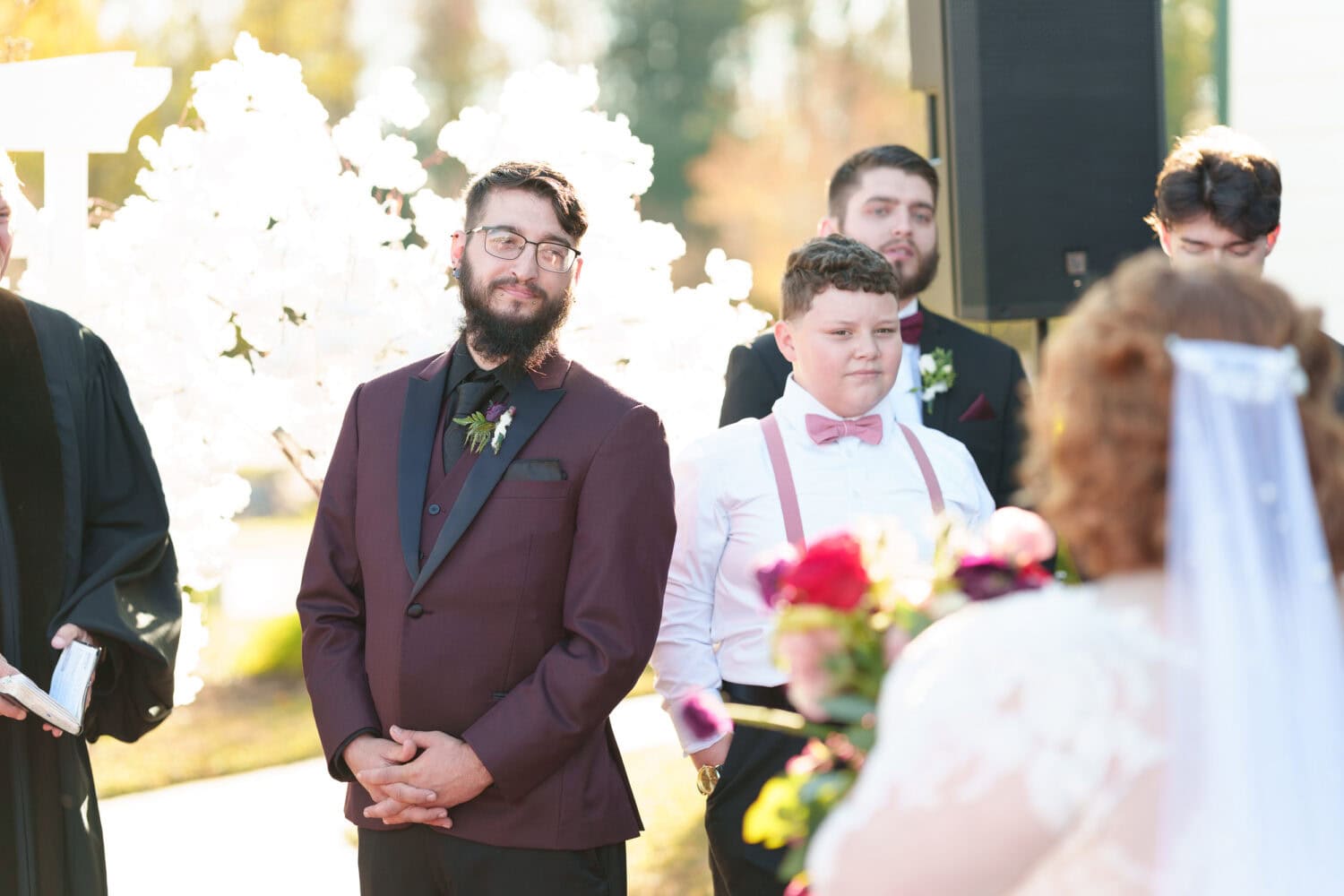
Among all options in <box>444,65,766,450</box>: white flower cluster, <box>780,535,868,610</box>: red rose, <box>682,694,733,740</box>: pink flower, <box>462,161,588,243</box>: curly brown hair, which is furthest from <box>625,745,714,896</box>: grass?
<box>780,535,868,610</box>: red rose

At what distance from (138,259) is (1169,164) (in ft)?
9.90

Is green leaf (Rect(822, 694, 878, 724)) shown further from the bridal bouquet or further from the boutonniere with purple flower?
the boutonniere with purple flower

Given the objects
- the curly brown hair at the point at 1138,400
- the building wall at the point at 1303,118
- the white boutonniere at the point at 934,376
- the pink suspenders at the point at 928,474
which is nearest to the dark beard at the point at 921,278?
the white boutonniere at the point at 934,376

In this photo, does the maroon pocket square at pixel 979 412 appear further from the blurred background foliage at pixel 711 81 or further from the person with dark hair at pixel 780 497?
the blurred background foliage at pixel 711 81

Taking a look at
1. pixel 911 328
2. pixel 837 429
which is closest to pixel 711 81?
pixel 911 328

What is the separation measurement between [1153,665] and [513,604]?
62.0 inches

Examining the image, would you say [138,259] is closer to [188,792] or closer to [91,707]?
[91,707]

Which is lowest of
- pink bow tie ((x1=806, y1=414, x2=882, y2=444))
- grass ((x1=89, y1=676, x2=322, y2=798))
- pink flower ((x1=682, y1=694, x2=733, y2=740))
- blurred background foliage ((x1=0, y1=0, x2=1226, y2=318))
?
grass ((x1=89, y1=676, x2=322, y2=798))

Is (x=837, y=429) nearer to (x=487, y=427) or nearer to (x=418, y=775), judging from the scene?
(x=487, y=427)

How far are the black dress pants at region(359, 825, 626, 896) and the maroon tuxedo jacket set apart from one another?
36 millimetres

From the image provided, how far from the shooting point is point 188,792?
693 cm

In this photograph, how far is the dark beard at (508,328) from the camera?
3.00 m

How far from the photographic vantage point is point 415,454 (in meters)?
2.90

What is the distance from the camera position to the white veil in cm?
145
